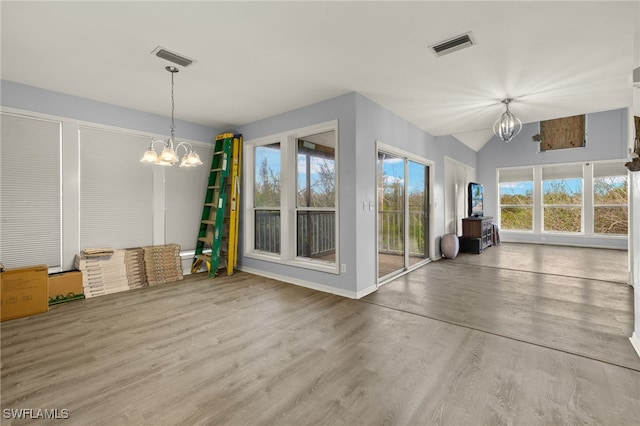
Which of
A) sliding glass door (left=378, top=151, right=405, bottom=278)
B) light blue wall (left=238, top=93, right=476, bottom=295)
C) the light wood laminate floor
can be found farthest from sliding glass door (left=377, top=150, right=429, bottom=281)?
the light wood laminate floor

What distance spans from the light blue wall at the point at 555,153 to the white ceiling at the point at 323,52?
15.1 ft

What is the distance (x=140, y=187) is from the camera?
4.53 metres

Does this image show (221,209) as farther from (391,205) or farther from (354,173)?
(391,205)

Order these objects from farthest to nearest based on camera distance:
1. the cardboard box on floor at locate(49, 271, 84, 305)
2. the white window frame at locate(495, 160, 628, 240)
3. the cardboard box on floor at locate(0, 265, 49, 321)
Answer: the white window frame at locate(495, 160, 628, 240) → the cardboard box on floor at locate(49, 271, 84, 305) → the cardboard box on floor at locate(0, 265, 49, 321)

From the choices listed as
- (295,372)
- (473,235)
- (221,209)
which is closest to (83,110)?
(221,209)

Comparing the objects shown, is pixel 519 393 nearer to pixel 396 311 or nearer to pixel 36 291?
pixel 396 311

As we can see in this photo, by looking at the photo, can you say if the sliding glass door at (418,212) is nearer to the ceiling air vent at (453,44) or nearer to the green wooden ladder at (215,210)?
the ceiling air vent at (453,44)

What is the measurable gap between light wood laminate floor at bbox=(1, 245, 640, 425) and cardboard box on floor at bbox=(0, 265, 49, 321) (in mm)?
176

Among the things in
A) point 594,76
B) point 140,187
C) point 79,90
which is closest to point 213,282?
point 140,187

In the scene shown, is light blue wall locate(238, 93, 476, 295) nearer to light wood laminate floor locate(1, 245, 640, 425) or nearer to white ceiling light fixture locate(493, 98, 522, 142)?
light wood laminate floor locate(1, 245, 640, 425)

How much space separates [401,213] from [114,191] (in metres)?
4.85

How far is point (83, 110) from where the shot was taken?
394 centimetres

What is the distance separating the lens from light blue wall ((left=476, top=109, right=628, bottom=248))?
7.40 metres

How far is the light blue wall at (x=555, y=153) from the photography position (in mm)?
7398
